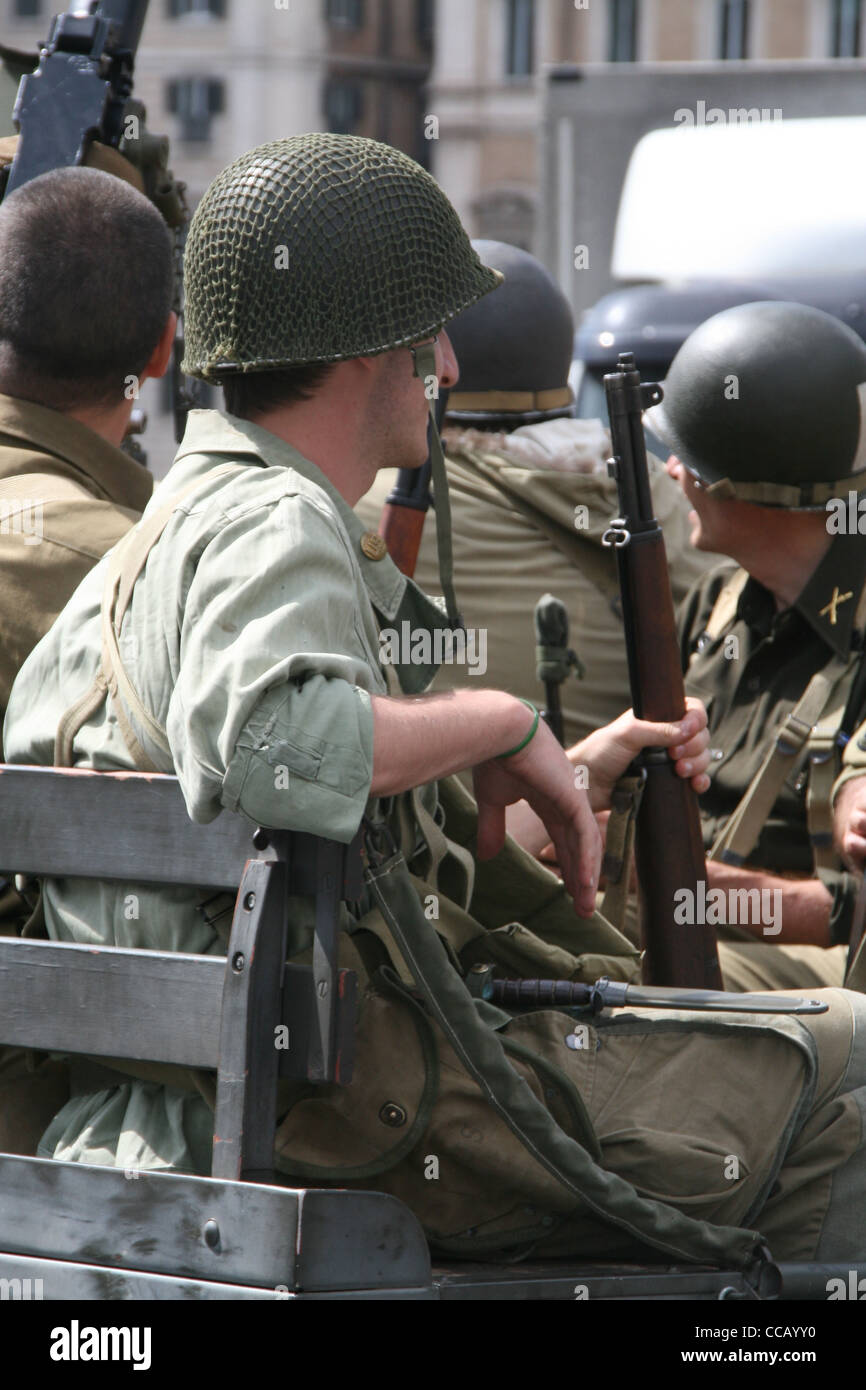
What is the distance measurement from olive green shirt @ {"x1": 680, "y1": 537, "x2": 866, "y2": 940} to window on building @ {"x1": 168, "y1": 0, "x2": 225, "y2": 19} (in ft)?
A: 175

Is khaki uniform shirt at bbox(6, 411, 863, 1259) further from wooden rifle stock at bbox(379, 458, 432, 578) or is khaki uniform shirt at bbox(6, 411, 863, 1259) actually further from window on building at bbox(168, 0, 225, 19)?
window on building at bbox(168, 0, 225, 19)

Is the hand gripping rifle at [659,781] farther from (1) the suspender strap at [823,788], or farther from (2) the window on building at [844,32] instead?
(2) the window on building at [844,32]

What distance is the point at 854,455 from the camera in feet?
13.0

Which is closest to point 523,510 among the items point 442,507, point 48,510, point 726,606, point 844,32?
point 726,606

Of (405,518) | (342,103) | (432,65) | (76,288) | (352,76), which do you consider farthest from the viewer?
(432,65)

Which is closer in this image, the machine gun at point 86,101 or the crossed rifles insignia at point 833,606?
the crossed rifles insignia at point 833,606

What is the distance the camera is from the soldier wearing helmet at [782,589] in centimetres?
380

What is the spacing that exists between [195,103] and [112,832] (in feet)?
174

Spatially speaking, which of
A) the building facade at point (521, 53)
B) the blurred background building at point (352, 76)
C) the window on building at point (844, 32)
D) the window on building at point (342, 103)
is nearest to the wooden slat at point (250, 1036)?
the building facade at point (521, 53)

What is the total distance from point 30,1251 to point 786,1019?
3.61ft

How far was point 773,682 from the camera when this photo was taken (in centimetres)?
403

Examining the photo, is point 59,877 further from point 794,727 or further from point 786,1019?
point 794,727

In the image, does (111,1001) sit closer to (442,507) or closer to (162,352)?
(442,507)

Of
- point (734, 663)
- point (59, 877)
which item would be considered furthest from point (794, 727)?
point (59, 877)
